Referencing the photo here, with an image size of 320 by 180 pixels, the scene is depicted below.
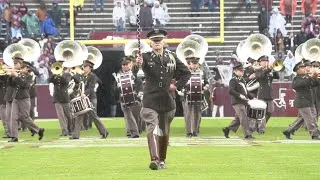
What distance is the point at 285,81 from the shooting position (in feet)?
123

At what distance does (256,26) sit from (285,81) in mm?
2502

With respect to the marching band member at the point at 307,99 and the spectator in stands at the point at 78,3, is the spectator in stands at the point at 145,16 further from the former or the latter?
the marching band member at the point at 307,99

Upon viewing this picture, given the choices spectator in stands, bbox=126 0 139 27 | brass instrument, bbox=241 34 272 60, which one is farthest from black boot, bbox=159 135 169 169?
spectator in stands, bbox=126 0 139 27

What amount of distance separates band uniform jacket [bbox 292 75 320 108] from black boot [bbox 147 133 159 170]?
8.38 metres

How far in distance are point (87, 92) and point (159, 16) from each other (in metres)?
9.28

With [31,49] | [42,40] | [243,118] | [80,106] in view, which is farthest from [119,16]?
[243,118]

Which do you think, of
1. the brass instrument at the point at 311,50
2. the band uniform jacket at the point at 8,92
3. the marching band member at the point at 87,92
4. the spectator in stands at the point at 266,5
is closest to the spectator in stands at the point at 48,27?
the spectator in stands at the point at 266,5

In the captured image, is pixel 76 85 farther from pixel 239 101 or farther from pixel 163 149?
pixel 163 149

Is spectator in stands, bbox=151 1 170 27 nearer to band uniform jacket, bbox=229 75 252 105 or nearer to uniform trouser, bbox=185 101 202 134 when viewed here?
uniform trouser, bbox=185 101 202 134

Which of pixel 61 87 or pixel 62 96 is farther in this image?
pixel 62 96

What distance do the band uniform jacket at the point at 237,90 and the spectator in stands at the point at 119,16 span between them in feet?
34.9

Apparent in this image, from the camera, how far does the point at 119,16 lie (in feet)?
118

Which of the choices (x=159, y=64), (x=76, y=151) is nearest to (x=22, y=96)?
(x=76, y=151)

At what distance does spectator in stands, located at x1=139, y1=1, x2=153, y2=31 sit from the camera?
34938 millimetres
